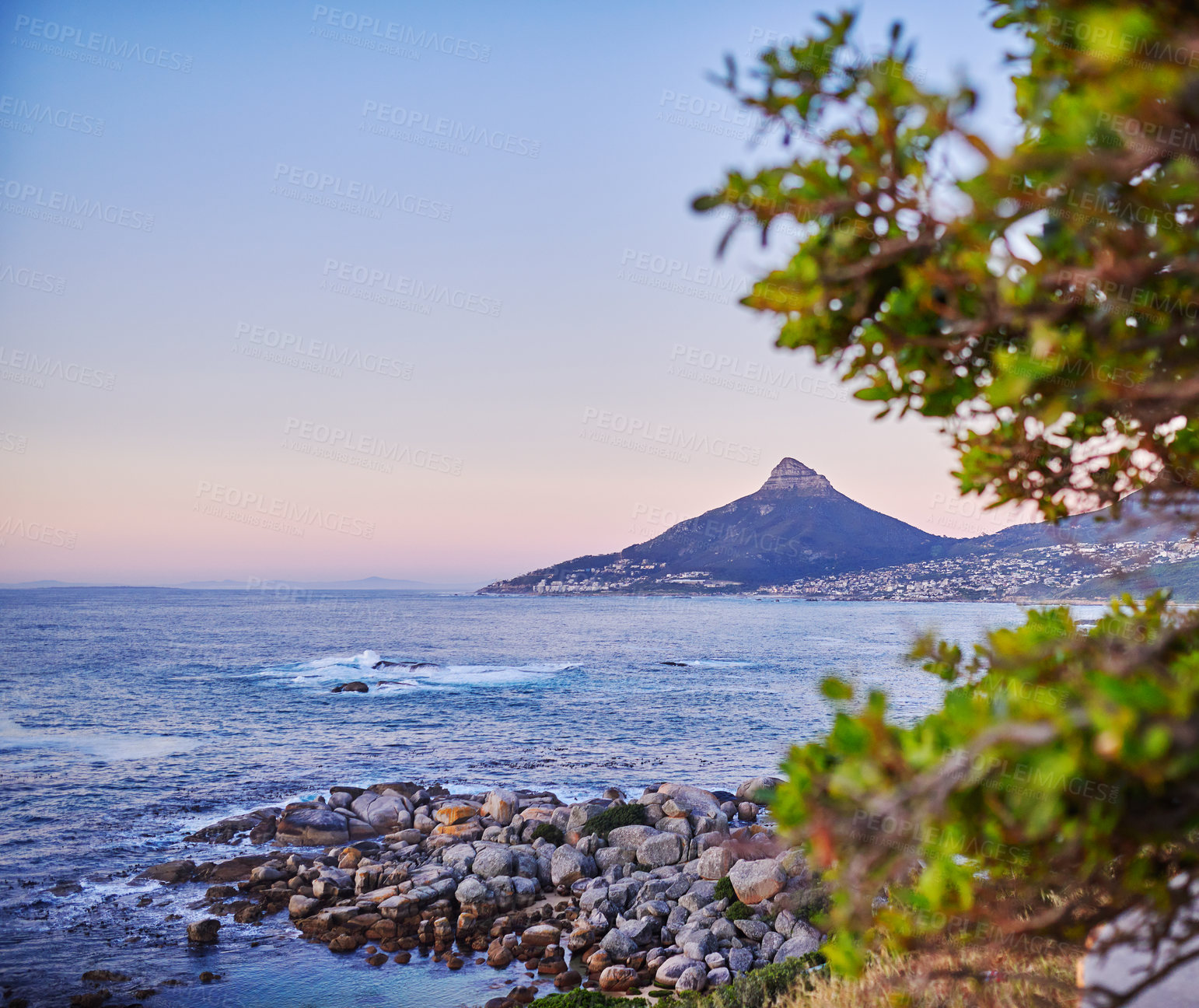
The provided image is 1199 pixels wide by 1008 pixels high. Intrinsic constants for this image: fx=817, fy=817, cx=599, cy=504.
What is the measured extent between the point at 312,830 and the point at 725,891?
1182 centimetres

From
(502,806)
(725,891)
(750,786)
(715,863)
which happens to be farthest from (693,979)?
(750,786)

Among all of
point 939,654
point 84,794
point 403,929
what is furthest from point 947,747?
point 84,794

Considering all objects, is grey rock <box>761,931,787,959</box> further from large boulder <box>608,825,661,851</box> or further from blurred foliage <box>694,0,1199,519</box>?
blurred foliage <box>694,0,1199,519</box>

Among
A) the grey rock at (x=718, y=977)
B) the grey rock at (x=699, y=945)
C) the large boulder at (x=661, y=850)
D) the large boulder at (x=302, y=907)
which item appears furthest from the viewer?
the large boulder at (x=661, y=850)

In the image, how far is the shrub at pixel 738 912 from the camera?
577 inches

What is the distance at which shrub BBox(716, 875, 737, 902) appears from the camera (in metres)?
15.5

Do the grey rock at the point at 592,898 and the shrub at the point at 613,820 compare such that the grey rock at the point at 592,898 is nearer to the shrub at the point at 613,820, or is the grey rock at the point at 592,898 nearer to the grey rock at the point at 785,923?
the shrub at the point at 613,820

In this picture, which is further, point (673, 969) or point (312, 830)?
point (312, 830)

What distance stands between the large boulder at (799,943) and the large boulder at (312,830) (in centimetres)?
1287

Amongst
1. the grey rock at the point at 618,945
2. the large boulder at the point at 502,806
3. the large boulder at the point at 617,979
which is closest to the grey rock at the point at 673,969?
the large boulder at the point at 617,979

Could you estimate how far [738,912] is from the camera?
14.7m

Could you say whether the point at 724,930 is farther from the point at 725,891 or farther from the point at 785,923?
the point at 725,891

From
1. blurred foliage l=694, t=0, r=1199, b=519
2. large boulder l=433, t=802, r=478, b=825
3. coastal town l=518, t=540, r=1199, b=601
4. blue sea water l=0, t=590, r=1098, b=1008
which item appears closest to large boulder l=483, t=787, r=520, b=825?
large boulder l=433, t=802, r=478, b=825

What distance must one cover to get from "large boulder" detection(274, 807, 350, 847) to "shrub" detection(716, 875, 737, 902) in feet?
35.6
